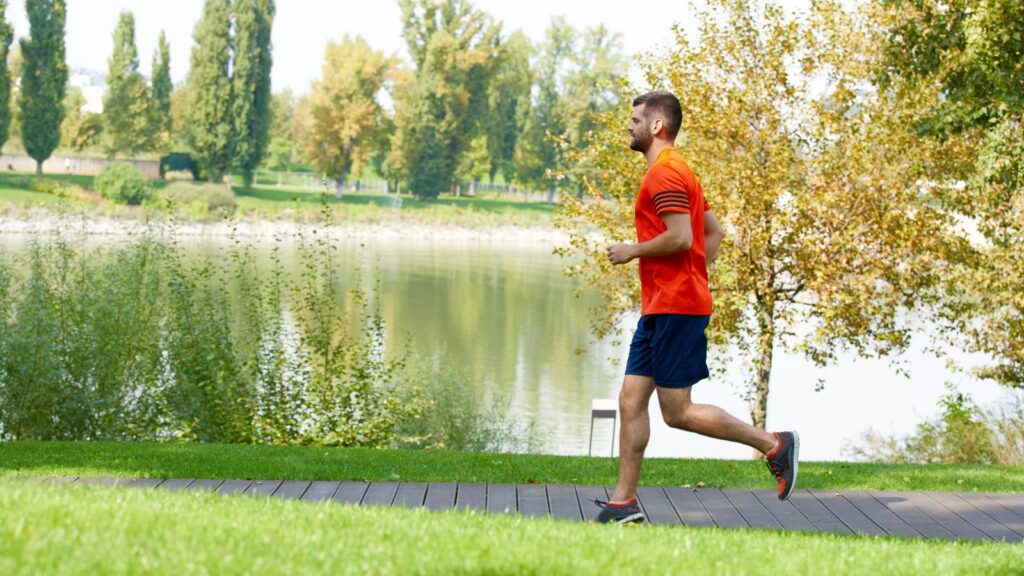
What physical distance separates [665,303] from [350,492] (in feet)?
7.56

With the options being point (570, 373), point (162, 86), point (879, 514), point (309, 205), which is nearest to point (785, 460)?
point (879, 514)

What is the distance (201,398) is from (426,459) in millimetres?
5439

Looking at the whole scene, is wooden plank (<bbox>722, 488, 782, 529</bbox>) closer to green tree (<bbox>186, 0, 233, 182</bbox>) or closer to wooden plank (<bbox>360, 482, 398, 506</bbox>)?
wooden plank (<bbox>360, 482, 398, 506</bbox>)

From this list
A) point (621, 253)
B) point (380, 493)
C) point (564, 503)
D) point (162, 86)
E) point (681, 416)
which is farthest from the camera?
point (162, 86)

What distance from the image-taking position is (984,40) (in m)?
10.9

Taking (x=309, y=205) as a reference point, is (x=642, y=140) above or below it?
above

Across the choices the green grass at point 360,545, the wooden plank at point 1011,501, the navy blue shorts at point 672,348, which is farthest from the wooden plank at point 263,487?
the wooden plank at point 1011,501

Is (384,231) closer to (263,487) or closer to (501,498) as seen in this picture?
(263,487)

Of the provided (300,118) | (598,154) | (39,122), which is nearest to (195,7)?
(39,122)

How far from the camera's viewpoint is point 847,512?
21.9 feet

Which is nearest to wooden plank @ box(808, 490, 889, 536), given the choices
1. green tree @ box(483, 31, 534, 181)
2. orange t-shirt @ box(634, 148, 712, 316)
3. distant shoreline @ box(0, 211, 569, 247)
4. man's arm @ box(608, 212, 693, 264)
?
orange t-shirt @ box(634, 148, 712, 316)

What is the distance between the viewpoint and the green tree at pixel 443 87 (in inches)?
2761

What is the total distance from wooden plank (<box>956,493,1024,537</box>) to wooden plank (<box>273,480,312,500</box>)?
382 cm

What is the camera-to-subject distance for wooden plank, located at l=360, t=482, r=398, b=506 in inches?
257
